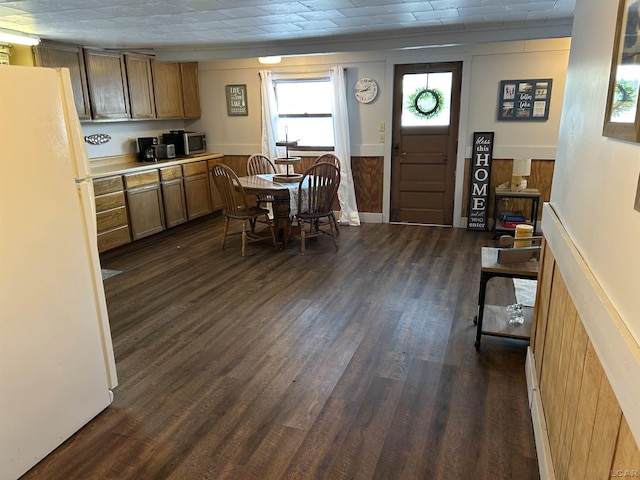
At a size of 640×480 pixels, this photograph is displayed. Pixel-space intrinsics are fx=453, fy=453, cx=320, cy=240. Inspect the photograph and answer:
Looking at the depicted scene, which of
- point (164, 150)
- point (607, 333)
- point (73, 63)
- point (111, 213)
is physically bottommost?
point (111, 213)

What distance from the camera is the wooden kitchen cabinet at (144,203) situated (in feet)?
16.1

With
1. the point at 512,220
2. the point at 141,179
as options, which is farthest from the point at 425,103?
the point at 141,179

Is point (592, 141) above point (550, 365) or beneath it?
above

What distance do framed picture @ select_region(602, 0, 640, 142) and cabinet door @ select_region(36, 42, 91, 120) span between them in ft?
15.2

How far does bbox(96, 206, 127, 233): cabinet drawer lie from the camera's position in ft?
14.9

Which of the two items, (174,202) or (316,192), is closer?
(316,192)

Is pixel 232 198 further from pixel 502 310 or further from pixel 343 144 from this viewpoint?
pixel 502 310

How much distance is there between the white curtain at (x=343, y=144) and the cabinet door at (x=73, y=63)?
9.39ft

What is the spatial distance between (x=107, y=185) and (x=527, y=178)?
470 centimetres

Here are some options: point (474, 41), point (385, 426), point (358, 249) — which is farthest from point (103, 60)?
point (385, 426)

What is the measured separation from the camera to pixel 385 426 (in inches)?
83.3

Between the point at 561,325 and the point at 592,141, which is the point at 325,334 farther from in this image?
the point at 592,141

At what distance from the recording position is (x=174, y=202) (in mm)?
5586

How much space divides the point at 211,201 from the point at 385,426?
4.83m
